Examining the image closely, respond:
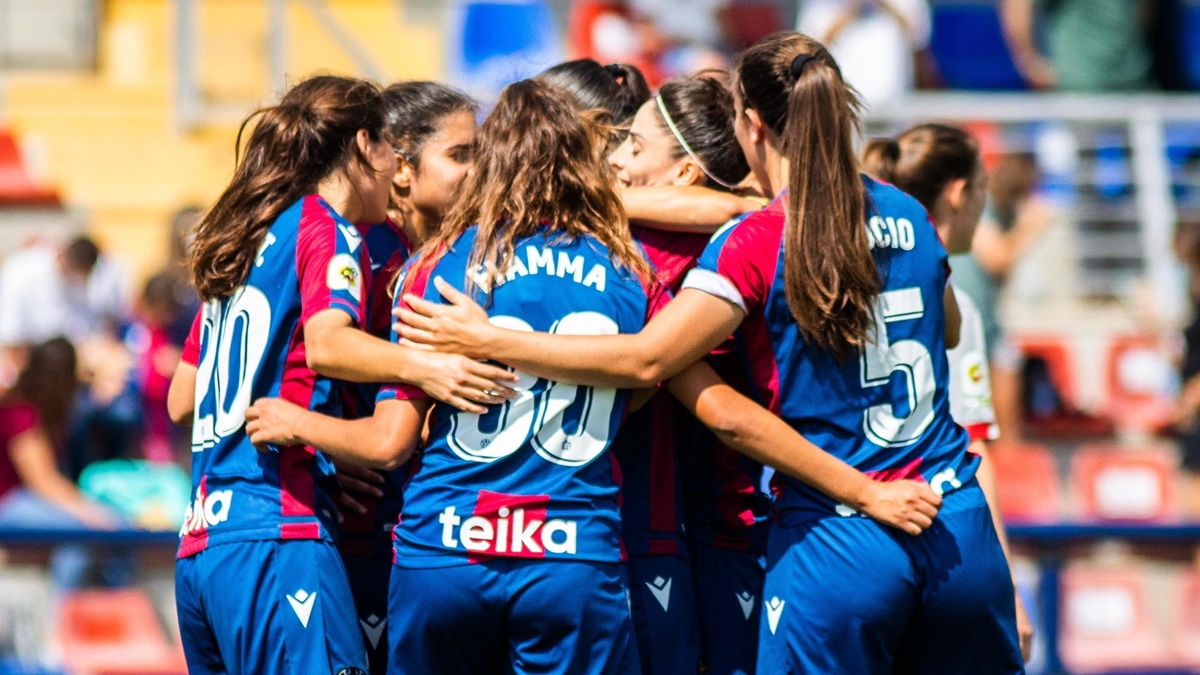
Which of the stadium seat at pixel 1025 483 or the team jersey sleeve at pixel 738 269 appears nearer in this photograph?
the team jersey sleeve at pixel 738 269

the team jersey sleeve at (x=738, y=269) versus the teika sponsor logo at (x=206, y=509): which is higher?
the team jersey sleeve at (x=738, y=269)

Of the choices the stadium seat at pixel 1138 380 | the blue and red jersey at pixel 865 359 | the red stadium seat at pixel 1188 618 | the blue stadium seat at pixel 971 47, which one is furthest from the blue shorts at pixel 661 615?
the blue stadium seat at pixel 971 47

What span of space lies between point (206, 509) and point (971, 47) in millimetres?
9658

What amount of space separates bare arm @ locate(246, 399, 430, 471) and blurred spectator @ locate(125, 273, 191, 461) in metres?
5.65

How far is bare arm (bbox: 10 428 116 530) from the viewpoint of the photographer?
7.54 meters

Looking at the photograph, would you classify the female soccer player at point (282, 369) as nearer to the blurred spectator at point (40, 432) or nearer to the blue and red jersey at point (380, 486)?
the blue and red jersey at point (380, 486)

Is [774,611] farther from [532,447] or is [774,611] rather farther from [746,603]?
[532,447]

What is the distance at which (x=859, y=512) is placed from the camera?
3234 mm

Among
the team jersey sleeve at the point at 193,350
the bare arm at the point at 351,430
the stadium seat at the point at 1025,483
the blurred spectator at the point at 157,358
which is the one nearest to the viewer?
the bare arm at the point at 351,430

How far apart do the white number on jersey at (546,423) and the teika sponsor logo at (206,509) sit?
1.88 ft

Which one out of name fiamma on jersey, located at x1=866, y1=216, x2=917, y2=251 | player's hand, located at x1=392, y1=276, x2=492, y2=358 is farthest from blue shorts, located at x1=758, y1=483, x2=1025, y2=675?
player's hand, located at x1=392, y1=276, x2=492, y2=358

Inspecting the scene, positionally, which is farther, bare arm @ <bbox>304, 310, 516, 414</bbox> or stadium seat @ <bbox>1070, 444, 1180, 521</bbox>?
stadium seat @ <bbox>1070, 444, 1180, 521</bbox>

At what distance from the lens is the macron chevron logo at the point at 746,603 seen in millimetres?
A: 3600

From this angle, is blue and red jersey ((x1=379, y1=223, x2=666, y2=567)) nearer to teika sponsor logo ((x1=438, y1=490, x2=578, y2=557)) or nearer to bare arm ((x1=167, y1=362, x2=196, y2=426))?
teika sponsor logo ((x1=438, y1=490, x2=578, y2=557))
